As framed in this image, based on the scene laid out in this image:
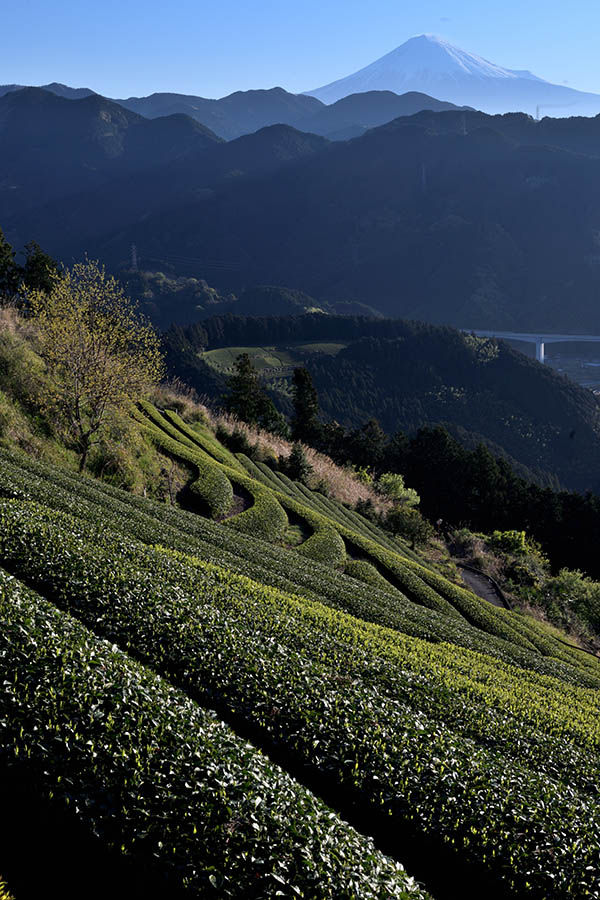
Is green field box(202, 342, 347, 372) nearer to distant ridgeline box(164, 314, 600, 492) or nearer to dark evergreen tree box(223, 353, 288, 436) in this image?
distant ridgeline box(164, 314, 600, 492)

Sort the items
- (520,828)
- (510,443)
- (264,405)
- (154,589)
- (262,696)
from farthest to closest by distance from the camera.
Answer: (510,443) < (264,405) < (154,589) < (262,696) < (520,828)

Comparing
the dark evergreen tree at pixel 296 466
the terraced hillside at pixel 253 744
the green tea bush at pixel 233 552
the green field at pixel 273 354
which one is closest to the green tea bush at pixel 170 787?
the terraced hillside at pixel 253 744

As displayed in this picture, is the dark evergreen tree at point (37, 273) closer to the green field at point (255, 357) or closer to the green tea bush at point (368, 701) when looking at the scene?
the green tea bush at point (368, 701)

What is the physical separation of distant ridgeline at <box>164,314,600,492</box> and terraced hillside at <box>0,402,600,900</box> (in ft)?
371

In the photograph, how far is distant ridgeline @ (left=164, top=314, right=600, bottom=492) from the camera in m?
142

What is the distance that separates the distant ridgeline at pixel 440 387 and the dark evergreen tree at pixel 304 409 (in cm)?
4743

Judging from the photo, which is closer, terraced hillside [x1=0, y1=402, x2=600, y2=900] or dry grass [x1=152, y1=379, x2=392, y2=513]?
terraced hillside [x1=0, y1=402, x2=600, y2=900]

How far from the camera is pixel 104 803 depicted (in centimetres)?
838

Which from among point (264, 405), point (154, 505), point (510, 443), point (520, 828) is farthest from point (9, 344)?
point (510, 443)

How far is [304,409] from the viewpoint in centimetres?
8244

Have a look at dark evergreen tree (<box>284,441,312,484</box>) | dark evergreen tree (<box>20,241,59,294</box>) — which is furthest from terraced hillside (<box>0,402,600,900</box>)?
dark evergreen tree (<box>20,241,59,294</box>)

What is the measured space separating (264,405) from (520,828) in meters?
66.6

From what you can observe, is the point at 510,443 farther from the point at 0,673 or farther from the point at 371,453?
the point at 0,673

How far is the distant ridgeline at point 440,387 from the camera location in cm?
14188
